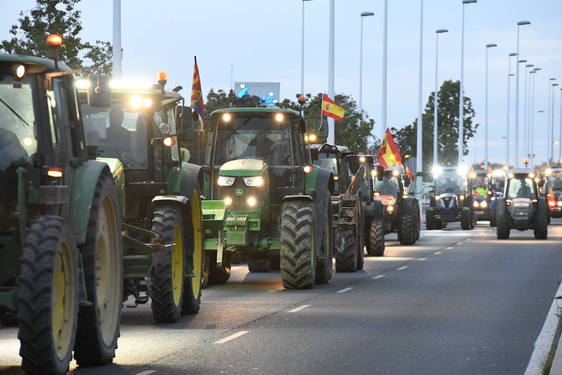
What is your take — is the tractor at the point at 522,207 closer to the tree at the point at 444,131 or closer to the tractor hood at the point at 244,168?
the tractor hood at the point at 244,168

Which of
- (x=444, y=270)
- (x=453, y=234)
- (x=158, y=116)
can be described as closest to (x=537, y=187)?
(x=453, y=234)

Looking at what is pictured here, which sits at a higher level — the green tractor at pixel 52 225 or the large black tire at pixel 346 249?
the green tractor at pixel 52 225

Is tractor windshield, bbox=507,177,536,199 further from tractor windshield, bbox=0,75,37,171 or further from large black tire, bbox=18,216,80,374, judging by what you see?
large black tire, bbox=18,216,80,374

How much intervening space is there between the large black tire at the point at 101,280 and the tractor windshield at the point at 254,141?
11205mm

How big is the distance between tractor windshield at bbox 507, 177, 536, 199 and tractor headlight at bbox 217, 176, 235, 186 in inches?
1110

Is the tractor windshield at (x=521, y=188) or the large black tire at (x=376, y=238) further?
the tractor windshield at (x=521, y=188)

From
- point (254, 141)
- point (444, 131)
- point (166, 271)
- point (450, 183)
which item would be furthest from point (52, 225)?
point (444, 131)

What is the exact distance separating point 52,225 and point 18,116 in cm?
131

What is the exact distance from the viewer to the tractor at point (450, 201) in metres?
60.6

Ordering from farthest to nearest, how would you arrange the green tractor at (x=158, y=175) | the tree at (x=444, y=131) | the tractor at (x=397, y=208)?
the tree at (x=444, y=131)
the tractor at (x=397, y=208)
the green tractor at (x=158, y=175)

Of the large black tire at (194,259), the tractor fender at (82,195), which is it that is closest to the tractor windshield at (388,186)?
the large black tire at (194,259)

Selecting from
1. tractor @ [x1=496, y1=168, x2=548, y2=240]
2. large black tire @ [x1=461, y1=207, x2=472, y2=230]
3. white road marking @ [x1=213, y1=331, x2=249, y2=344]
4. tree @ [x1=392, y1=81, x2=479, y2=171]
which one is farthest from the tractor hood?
tree @ [x1=392, y1=81, x2=479, y2=171]

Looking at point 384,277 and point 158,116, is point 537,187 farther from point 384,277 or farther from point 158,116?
point 158,116

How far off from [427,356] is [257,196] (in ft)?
33.8
